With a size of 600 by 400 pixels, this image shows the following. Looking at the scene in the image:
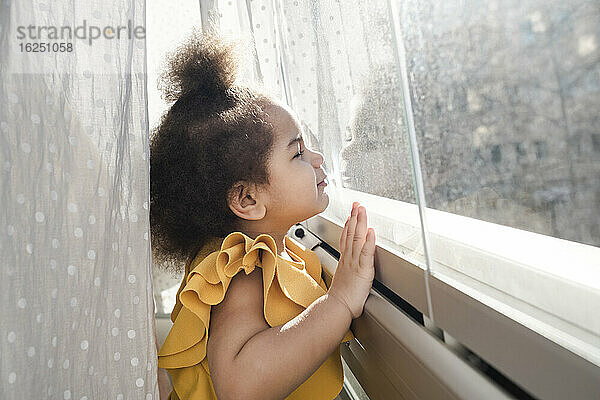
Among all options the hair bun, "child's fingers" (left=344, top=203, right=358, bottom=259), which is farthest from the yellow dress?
the hair bun

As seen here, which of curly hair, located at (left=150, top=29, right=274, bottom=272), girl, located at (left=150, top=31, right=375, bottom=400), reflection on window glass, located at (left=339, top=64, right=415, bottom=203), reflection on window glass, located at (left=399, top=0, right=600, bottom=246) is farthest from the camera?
curly hair, located at (left=150, top=29, right=274, bottom=272)

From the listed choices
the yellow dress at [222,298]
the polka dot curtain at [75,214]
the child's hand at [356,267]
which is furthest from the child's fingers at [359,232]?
the polka dot curtain at [75,214]

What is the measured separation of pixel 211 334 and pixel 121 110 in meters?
0.34

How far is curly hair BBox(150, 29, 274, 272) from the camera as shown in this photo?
0.90 metres

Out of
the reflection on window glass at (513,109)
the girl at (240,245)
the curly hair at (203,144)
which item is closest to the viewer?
the reflection on window glass at (513,109)

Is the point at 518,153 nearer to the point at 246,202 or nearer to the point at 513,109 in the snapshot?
the point at 513,109

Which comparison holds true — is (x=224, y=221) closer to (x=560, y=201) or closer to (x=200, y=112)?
(x=200, y=112)

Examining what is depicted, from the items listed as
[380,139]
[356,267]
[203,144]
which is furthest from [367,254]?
[203,144]

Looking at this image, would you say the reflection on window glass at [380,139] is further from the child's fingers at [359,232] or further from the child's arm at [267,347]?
the child's arm at [267,347]

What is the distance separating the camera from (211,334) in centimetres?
80

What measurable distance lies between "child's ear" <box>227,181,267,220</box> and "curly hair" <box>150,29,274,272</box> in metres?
0.01

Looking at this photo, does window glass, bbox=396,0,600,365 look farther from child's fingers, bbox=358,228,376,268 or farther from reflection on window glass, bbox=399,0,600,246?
child's fingers, bbox=358,228,376,268

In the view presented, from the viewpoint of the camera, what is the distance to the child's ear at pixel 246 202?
3.00ft

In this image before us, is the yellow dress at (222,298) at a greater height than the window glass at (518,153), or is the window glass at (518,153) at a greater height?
the window glass at (518,153)
